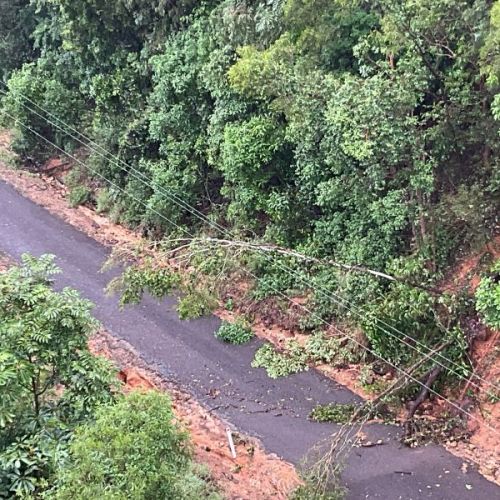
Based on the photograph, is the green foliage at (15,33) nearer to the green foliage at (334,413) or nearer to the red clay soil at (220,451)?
the red clay soil at (220,451)

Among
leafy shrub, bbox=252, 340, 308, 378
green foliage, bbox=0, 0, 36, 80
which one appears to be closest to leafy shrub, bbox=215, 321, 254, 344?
leafy shrub, bbox=252, 340, 308, 378

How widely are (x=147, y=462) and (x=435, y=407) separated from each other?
7015mm

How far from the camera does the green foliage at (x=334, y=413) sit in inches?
461

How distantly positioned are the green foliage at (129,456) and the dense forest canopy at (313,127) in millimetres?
5870

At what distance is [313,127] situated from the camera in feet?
39.2

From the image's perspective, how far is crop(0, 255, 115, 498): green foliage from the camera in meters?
6.98

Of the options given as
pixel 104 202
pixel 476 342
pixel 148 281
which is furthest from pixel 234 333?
pixel 104 202

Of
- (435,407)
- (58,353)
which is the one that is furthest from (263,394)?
(58,353)

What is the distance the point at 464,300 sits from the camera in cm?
1116

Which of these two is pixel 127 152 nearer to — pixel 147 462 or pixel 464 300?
pixel 464 300

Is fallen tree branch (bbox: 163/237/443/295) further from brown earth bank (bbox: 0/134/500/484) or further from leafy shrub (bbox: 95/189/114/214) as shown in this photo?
leafy shrub (bbox: 95/189/114/214)

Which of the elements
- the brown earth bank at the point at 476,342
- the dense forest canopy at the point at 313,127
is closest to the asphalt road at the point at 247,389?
the brown earth bank at the point at 476,342

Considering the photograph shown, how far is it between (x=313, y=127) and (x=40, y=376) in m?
6.83

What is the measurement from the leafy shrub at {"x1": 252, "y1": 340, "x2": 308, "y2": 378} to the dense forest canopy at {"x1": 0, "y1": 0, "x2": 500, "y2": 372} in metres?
1.12
